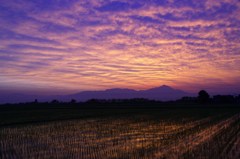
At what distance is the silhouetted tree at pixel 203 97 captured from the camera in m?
88.9

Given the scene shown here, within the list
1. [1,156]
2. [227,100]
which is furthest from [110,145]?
[227,100]

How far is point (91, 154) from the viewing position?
10.8 metres

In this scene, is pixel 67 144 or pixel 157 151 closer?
pixel 157 151

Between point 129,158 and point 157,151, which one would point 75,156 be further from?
point 157,151

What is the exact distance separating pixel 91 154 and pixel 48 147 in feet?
9.01

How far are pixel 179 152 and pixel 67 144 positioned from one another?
5.28m

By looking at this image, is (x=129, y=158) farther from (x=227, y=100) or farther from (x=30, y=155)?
(x=227, y=100)

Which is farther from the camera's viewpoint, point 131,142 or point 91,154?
point 131,142

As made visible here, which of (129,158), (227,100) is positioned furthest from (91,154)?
(227,100)

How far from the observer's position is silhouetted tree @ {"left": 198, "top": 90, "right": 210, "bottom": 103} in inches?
3499

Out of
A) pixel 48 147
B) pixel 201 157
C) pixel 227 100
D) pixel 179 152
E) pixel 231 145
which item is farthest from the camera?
pixel 227 100

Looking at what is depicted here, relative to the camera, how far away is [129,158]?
9.74m

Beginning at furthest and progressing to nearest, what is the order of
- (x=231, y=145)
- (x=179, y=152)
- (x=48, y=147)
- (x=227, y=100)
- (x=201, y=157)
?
1. (x=227, y=100)
2. (x=48, y=147)
3. (x=231, y=145)
4. (x=179, y=152)
5. (x=201, y=157)

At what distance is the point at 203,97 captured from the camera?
89312 mm
